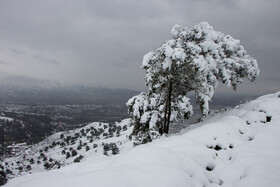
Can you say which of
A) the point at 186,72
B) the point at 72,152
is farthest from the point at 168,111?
the point at 72,152


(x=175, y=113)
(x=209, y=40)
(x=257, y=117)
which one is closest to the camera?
(x=257, y=117)

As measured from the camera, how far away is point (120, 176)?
3207 millimetres

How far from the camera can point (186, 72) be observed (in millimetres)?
9391

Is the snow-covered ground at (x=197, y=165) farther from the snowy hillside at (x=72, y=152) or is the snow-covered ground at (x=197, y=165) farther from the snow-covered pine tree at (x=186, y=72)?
the snowy hillside at (x=72, y=152)

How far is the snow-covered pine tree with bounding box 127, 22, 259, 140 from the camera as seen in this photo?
8.57 meters

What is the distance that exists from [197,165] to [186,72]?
6181 millimetres

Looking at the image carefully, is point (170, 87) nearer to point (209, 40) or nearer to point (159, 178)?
point (209, 40)

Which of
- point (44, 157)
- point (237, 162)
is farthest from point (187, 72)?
point (44, 157)

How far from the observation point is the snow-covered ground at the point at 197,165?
319 cm

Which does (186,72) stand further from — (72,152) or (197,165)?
(72,152)

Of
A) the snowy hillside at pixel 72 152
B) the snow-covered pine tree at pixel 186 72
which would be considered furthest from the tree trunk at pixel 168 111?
the snowy hillside at pixel 72 152

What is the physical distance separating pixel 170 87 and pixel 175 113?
93.0 inches

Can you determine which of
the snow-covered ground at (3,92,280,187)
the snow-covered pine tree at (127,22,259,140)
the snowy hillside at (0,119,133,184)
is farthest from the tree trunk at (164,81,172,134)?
the snowy hillside at (0,119,133,184)

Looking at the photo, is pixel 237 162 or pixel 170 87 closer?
pixel 237 162
